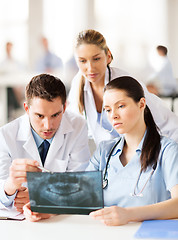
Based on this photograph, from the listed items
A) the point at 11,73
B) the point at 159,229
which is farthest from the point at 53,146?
the point at 11,73

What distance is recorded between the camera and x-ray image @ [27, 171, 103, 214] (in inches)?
42.6

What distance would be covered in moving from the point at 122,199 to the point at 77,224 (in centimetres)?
31

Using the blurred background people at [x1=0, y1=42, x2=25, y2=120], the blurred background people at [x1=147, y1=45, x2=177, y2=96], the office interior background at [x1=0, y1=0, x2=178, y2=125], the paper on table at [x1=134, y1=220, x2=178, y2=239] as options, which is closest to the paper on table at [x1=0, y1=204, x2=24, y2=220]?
the paper on table at [x1=134, y1=220, x2=178, y2=239]

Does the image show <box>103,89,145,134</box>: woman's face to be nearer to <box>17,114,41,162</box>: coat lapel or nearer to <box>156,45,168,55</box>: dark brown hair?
<box>17,114,41,162</box>: coat lapel

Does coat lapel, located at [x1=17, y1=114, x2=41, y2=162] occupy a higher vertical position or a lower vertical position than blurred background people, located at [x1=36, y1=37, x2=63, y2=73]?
higher

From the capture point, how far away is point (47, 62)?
253 inches

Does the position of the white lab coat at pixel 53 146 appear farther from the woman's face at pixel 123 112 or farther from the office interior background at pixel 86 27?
the office interior background at pixel 86 27

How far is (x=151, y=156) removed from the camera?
1.38 metres

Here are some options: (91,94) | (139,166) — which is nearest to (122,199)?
(139,166)

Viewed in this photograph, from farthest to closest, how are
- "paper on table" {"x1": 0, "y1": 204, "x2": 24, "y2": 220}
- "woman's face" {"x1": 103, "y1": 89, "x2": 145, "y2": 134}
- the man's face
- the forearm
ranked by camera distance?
the man's face < "woman's face" {"x1": 103, "y1": 89, "x2": 145, "y2": 134} < "paper on table" {"x1": 0, "y1": 204, "x2": 24, "y2": 220} < the forearm

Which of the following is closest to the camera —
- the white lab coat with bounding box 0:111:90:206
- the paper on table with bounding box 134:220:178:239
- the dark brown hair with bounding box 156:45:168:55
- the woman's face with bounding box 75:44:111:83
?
the paper on table with bounding box 134:220:178:239

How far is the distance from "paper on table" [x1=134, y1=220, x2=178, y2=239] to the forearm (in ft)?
0.07

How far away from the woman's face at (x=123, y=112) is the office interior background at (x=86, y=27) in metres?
4.13

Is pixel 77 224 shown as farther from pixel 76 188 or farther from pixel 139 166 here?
pixel 139 166
